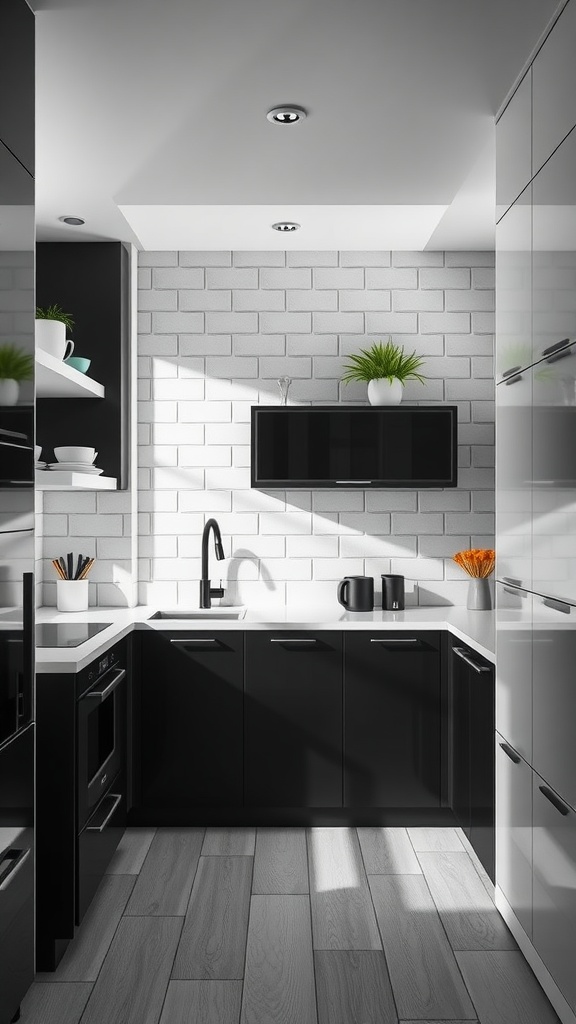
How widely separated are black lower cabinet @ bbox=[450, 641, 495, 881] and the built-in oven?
1.33 m

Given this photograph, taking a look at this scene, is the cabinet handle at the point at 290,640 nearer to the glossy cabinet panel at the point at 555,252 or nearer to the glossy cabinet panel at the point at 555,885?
the glossy cabinet panel at the point at 555,885

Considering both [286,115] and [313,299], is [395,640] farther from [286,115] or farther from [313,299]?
[286,115]

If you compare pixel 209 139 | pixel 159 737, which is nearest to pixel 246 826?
pixel 159 737

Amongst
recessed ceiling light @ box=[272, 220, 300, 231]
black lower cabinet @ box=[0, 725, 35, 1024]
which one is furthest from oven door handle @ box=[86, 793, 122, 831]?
recessed ceiling light @ box=[272, 220, 300, 231]

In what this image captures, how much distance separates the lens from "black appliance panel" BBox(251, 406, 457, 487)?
3.92 m

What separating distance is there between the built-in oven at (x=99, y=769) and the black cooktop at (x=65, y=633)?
109mm

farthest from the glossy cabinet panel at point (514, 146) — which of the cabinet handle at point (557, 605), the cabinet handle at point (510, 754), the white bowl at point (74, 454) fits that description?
the white bowl at point (74, 454)

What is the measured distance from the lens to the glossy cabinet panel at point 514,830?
7.98ft

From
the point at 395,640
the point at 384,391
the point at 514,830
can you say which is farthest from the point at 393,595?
the point at 514,830

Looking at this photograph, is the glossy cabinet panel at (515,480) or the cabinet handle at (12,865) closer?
the cabinet handle at (12,865)

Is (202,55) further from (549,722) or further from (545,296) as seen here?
(549,722)

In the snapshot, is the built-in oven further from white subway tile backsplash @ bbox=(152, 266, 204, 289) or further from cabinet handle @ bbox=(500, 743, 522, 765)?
white subway tile backsplash @ bbox=(152, 266, 204, 289)

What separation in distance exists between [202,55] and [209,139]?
1.81ft

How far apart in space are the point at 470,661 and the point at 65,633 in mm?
1523
